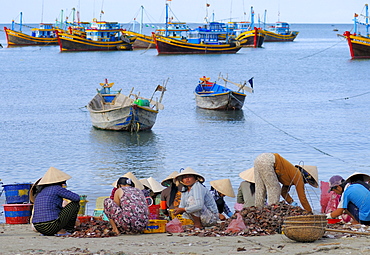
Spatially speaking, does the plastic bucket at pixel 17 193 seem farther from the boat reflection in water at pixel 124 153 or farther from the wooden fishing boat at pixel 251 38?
the wooden fishing boat at pixel 251 38

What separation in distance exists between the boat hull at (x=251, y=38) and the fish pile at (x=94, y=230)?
90.7m

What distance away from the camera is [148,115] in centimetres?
2361

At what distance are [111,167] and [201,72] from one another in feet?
135

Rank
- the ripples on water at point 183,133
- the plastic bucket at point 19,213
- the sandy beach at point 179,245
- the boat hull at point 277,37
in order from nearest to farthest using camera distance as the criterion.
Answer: the sandy beach at point 179,245, the plastic bucket at point 19,213, the ripples on water at point 183,133, the boat hull at point 277,37

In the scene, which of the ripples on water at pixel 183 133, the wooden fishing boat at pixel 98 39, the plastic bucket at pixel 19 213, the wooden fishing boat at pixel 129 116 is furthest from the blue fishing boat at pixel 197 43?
the plastic bucket at pixel 19 213

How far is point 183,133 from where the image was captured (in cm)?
2409

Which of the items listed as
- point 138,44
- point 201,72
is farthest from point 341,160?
point 138,44

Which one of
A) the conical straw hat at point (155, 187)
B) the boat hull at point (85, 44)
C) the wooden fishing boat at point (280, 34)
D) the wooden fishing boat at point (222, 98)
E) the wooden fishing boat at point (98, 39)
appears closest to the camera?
the conical straw hat at point (155, 187)

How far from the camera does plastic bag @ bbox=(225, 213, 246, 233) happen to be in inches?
300

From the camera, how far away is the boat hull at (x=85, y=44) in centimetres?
8462

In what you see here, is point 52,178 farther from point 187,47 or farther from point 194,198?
point 187,47

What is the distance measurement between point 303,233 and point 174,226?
1.70 m

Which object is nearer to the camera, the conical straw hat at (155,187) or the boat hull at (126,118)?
the conical straw hat at (155,187)

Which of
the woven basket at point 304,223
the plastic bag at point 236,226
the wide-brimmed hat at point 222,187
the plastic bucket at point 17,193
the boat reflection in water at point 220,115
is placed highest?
the woven basket at point 304,223
